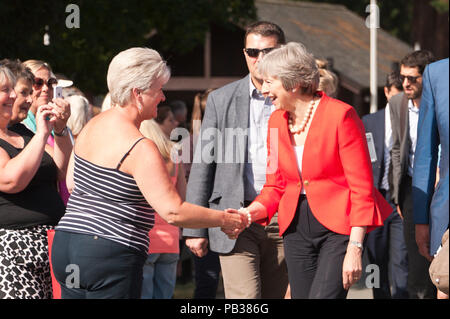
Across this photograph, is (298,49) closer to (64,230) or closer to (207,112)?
(207,112)

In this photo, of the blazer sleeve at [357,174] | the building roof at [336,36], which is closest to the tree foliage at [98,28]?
the blazer sleeve at [357,174]

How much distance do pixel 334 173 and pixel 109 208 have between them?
4.19 feet

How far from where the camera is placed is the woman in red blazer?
4629 millimetres

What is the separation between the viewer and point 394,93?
9.40m

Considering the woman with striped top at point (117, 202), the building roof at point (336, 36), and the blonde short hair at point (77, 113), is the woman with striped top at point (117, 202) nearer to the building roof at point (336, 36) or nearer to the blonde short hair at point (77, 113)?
the blonde short hair at point (77, 113)

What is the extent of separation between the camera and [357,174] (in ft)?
15.1

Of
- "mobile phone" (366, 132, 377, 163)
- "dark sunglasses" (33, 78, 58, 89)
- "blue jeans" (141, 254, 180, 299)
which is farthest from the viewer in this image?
"mobile phone" (366, 132, 377, 163)

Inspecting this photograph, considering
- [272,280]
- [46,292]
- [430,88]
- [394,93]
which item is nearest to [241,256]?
[272,280]

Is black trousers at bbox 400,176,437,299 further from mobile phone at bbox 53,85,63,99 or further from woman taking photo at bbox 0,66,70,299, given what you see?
woman taking photo at bbox 0,66,70,299

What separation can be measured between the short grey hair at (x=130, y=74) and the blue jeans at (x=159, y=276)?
136 inches

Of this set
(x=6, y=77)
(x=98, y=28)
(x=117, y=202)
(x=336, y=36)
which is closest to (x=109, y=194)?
(x=117, y=202)

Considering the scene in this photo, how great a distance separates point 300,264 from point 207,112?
1.46 m

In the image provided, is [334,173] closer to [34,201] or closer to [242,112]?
[242,112]

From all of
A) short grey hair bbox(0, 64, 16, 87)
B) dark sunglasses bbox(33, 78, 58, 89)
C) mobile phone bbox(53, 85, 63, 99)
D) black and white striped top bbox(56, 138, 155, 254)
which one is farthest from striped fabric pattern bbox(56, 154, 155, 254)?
dark sunglasses bbox(33, 78, 58, 89)
